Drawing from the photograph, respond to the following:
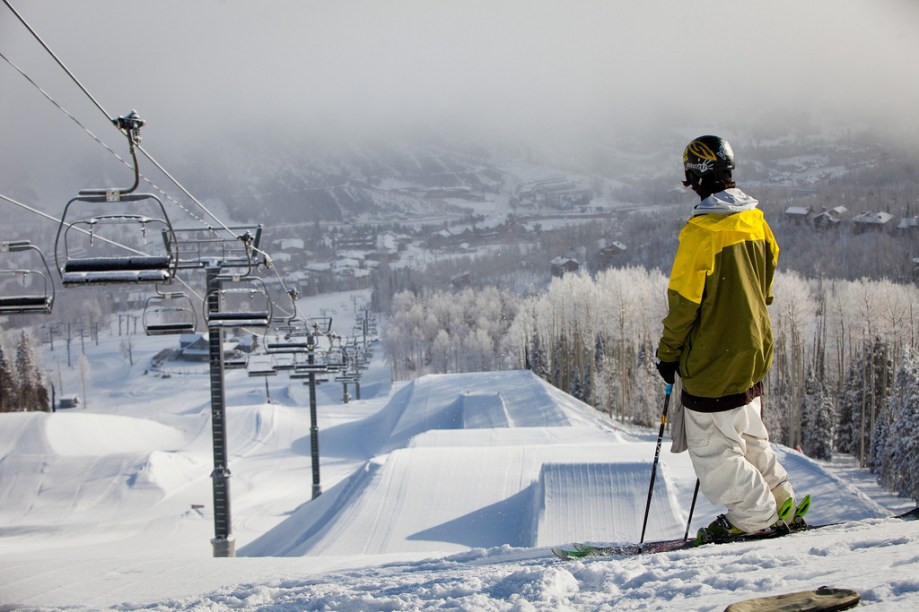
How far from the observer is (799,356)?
40125mm

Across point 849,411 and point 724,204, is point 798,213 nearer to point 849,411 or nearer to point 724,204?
point 849,411

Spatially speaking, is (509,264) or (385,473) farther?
(509,264)

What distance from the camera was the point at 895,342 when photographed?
3688 centimetres

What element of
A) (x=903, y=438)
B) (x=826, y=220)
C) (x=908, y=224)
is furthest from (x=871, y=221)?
(x=903, y=438)

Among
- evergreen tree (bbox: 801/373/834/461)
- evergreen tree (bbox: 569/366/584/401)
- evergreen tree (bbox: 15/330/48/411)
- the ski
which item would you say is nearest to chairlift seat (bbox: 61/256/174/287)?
the ski

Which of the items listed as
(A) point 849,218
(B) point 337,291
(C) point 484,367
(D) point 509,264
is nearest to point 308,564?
(C) point 484,367

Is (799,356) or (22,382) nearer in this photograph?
(799,356)

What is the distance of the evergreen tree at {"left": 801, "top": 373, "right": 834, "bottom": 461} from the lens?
3531 centimetres

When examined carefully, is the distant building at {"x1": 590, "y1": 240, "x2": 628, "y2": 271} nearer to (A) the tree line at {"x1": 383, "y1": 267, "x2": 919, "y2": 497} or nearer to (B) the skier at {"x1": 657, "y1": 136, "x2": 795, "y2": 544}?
(A) the tree line at {"x1": 383, "y1": 267, "x2": 919, "y2": 497}

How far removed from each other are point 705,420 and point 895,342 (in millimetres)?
38642

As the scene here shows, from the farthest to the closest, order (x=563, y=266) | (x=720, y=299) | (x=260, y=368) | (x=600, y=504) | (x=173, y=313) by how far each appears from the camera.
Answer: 1. (x=563, y=266)
2. (x=260, y=368)
3. (x=600, y=504)
4. (x=173, y=313)
5. (x=720, y=299)

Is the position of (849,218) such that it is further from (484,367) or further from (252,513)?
(252,513)

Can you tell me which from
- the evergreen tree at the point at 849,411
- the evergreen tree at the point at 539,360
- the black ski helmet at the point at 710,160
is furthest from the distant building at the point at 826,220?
the black ski helmet at the point at 710,160

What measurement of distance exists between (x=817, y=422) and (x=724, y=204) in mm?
35865
